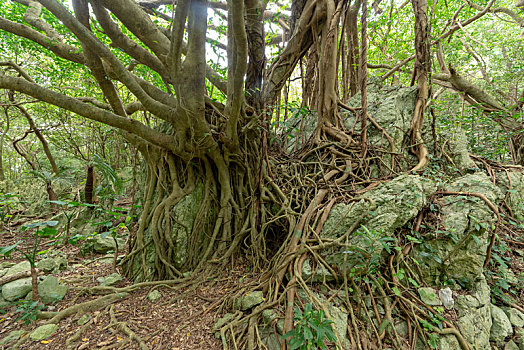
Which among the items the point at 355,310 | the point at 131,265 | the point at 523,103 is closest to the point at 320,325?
the point at 355,310

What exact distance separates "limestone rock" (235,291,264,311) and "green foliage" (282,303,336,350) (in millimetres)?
476

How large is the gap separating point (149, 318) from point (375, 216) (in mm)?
2233

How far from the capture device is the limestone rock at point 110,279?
8.22 feet

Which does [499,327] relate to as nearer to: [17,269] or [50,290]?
[50,290]

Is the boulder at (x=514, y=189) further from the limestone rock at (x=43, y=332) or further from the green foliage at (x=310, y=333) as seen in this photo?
the limestone rock at (x=43, y=332)

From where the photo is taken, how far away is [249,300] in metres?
2.02

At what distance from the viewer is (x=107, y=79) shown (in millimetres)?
2332

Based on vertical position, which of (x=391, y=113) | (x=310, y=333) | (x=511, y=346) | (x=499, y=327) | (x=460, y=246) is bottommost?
(x=511, y=346)

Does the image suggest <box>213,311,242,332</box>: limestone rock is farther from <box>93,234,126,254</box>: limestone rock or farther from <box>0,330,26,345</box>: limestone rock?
<box>93,234,126,254</box>: limestone rock

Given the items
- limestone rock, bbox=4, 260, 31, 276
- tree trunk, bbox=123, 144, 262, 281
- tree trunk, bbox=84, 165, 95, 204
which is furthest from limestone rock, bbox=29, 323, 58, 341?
tree trunk, bbox=84, 165, 95, 204

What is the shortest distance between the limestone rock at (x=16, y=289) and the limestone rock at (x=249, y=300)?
2043 millimetres

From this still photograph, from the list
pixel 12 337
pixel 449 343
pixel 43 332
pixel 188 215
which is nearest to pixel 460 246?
pixel 449 343

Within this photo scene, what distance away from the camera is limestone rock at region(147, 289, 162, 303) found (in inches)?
89.1

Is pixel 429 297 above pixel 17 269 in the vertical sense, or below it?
below
